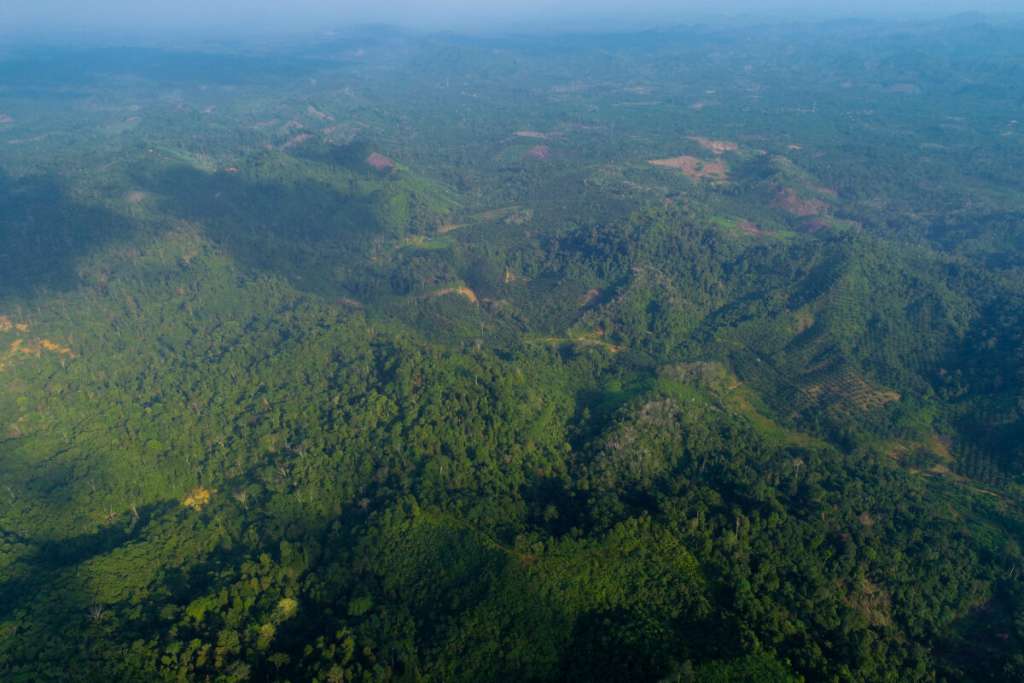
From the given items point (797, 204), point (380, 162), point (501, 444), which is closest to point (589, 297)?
point (501, 444)

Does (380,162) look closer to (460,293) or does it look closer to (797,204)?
(460,293)

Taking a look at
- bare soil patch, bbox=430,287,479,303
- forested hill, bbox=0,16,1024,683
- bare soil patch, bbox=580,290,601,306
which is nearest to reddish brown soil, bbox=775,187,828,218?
forested hill, bbox=0,16,1024,683

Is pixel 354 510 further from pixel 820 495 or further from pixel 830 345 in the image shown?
pixel 830 345

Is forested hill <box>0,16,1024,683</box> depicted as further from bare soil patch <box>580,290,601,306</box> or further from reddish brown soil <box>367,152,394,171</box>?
reddish brown soil <box>367,152,394,171</box>

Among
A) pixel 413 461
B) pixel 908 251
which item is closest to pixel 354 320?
pixel 413 461

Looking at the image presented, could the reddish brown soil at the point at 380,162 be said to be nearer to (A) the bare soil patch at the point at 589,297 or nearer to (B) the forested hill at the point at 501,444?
(B) the forested hill at the point at 501,444

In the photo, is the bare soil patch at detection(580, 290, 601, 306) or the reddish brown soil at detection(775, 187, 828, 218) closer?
the bare soil patch at detection(580, 290, 601, 306)

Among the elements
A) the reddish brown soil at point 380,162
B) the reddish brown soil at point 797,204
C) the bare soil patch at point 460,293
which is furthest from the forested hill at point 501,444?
the reddish brown soil at point 380,162
